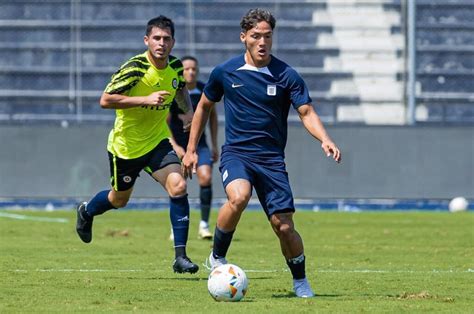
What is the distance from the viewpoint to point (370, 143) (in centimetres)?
2272

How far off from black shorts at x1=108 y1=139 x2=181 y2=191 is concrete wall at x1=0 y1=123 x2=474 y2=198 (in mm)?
10958

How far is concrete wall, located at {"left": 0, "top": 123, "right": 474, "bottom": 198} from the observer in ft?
74.5

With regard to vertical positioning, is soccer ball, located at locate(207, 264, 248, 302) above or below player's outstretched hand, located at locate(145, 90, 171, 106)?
below

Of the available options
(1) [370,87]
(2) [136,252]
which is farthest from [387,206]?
(2) [136,252]

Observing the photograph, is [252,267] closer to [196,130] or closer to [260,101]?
[196,130]

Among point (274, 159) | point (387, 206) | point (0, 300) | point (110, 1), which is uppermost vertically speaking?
point (110, 1)

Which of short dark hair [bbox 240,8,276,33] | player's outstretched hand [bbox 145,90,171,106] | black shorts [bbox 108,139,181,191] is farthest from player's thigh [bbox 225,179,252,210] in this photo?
black shorts [bbox 108,139,181,191]

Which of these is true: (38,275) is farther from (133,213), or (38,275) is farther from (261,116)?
(133,213)

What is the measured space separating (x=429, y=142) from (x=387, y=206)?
58.1 inches

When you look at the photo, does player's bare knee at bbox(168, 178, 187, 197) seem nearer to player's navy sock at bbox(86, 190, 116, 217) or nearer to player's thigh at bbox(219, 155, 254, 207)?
player's navy sock at bbox(86, 190, 116, 217)

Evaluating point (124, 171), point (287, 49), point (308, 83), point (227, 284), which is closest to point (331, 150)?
point (227, 284)

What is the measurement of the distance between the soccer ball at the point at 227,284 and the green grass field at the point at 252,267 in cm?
10

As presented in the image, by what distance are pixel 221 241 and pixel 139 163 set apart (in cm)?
205

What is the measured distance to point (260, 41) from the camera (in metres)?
9.36
